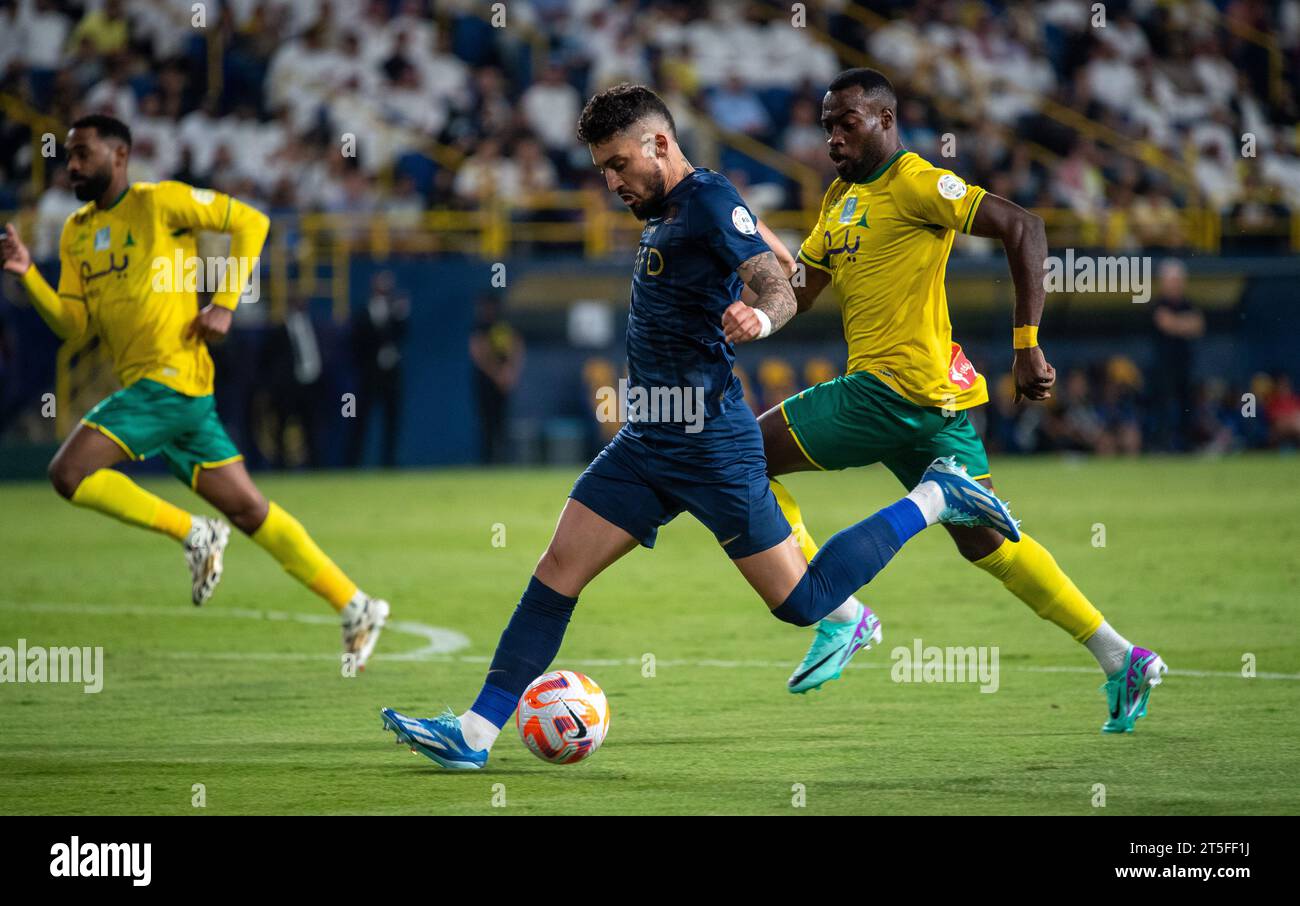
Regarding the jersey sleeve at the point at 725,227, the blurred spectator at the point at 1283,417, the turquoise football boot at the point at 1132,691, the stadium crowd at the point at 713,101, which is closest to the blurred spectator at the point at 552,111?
the stadium crowd at the point at 713,101

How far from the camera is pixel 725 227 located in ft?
19.4

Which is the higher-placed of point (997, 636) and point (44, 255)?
point (44, 255)

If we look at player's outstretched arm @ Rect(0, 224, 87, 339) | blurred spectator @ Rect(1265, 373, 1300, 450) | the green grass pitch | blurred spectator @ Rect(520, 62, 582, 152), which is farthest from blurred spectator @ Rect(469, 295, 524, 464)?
player's outstretched arm @ Rect(0, 224, 87, 339)

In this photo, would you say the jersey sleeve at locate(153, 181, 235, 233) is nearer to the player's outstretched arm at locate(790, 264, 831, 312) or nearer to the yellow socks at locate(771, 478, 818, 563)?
the player's outstretched arm at locate(790, 264, 831, 312)

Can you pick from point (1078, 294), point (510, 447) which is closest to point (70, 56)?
point (510, 447)

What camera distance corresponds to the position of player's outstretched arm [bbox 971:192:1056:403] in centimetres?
669

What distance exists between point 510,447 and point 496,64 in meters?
5.56

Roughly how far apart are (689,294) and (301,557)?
3.69m

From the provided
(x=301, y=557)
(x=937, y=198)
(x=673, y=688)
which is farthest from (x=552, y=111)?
(x=937, y=198)

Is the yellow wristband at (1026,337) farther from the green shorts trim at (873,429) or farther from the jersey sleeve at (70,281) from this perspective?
the jersey sleeve at (70,281)

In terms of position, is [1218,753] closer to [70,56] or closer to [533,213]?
[533,213]

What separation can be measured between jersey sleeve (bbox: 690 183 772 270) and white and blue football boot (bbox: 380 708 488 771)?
5.90 ft

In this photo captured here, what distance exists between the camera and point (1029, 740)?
6.89m
